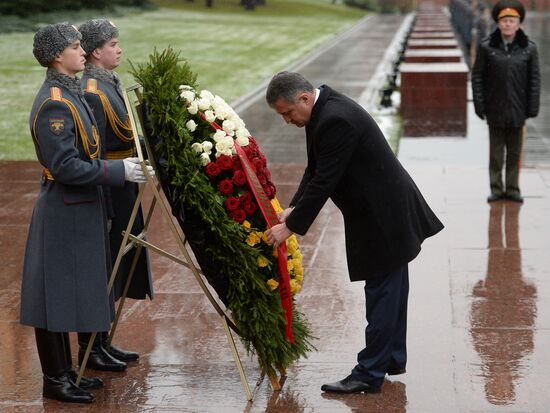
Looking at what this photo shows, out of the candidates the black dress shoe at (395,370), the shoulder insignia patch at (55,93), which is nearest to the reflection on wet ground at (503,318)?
the black dress shoe at (395,370)

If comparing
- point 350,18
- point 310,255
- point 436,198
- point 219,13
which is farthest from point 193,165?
point 350,18

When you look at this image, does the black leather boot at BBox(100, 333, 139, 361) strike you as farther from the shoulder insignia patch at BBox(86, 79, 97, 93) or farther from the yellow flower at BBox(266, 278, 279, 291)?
the shoulder insignia patch at BBox(86, 79, 97, 93)

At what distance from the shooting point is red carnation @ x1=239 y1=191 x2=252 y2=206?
546 cm

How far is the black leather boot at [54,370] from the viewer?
5605mm

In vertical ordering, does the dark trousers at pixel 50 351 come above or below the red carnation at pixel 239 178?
below

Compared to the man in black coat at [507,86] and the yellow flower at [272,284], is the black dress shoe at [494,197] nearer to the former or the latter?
the man in black coat at [507,86]

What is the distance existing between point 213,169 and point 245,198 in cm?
22

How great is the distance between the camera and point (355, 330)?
6742 mm

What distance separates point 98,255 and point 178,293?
6.82 ft

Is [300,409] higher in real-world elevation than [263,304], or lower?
lower

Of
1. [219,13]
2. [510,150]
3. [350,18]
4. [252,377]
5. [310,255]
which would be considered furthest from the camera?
[350,18]

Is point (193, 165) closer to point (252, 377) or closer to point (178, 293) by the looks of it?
point (252, 377)

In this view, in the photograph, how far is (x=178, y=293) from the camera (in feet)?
25.0

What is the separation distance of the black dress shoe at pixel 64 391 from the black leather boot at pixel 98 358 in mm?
409
